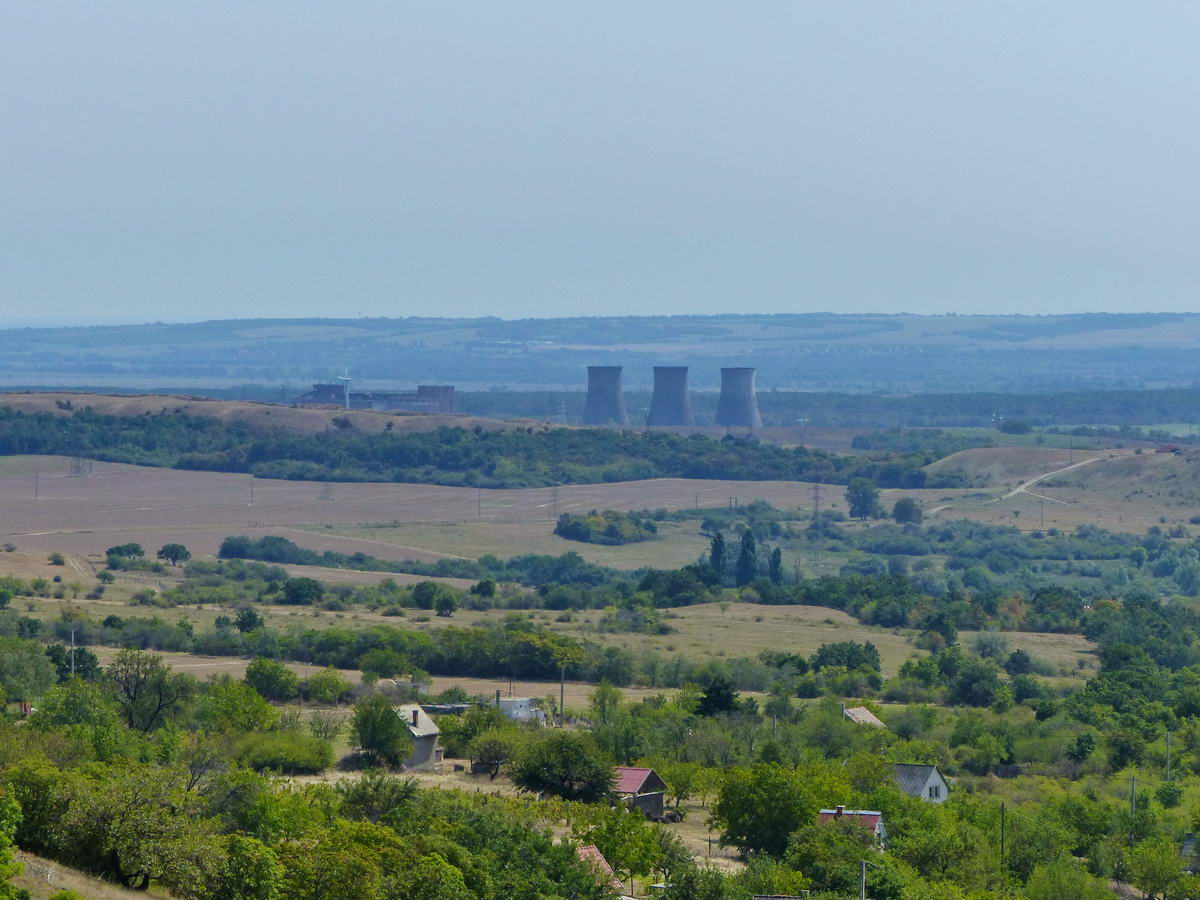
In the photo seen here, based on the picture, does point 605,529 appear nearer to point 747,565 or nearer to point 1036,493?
point 747,565

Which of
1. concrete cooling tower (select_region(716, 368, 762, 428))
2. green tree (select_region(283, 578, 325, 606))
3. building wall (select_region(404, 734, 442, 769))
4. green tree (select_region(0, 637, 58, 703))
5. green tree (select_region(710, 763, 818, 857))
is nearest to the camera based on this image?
green tree (select_region(710, 763, 818, 857))

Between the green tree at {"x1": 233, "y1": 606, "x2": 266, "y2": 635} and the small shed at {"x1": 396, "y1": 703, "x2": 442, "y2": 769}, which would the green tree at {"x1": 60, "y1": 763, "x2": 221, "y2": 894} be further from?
the green tree at {"x1": 233, "y1": 606, "x2": 266, "y2": 635}

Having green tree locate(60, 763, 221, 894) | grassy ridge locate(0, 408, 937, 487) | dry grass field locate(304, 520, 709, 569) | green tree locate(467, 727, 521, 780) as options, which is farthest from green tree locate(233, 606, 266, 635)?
grassy ridge locate(0, 408, 937, 487)

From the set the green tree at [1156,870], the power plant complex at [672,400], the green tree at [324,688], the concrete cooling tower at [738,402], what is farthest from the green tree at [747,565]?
the concrete cooling tower at [738,402]

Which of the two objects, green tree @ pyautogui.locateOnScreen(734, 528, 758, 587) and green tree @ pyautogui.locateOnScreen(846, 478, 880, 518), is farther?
green tree @ pyautogui.locateOnScreen(846, 478, 880, 518)

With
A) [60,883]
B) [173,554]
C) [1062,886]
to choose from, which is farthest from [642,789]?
[173,554]

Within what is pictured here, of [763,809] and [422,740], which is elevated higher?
[763,809]
